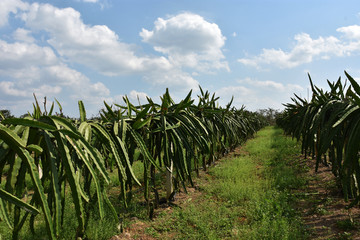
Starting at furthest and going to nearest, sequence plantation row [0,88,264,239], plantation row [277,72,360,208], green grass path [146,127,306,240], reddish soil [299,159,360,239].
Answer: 1. green grass path [146,127,306,240]
2. reddish soil [299,159,360,239]
3. plantation row [277,72,360,208]
4. plantation row [0,88,264,239]

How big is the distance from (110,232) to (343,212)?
2.77 metres

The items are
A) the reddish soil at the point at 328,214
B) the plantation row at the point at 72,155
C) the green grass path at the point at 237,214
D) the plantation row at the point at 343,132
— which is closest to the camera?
the plantation row at the point at 72,155

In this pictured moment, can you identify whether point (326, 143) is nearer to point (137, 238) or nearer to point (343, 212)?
point (343, 212)

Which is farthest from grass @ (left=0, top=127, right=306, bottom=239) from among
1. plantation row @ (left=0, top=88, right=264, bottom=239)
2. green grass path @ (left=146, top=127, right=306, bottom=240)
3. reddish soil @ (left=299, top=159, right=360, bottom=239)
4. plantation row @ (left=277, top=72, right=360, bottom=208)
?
plantation row @ (left=277, top=72, right=360, bottom=208)

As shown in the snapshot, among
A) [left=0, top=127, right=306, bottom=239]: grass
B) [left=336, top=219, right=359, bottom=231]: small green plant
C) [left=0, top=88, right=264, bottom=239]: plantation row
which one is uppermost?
[left=0, top=88, right=264, bottom=239]: plantation row

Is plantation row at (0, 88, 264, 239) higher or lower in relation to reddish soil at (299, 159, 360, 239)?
higher

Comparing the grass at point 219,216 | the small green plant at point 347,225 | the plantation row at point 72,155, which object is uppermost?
the plantation row at point 72,155

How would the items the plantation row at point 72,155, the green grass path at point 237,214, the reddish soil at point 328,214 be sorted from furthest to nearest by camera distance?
1. the green grass path at point 237,214
2. the reddish soil at point 328,214
3. the plantation row at point 72,155

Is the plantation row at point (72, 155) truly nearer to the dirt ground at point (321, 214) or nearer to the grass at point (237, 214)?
the grass at point (237, 214)

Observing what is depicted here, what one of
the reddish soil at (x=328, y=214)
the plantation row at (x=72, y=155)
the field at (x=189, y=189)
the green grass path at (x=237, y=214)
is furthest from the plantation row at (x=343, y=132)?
the plantation row at (x=72, y=155)

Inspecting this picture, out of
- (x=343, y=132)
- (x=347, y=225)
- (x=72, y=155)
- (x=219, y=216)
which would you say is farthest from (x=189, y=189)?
(x=72, y=155)

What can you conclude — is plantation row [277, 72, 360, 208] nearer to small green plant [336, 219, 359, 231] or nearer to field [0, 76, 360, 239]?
field [0, 76, 360, 239]

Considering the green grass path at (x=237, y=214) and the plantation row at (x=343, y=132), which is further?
the green grass path at (x=237, y=214)

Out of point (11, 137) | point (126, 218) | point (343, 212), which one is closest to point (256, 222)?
point (343, 212)
